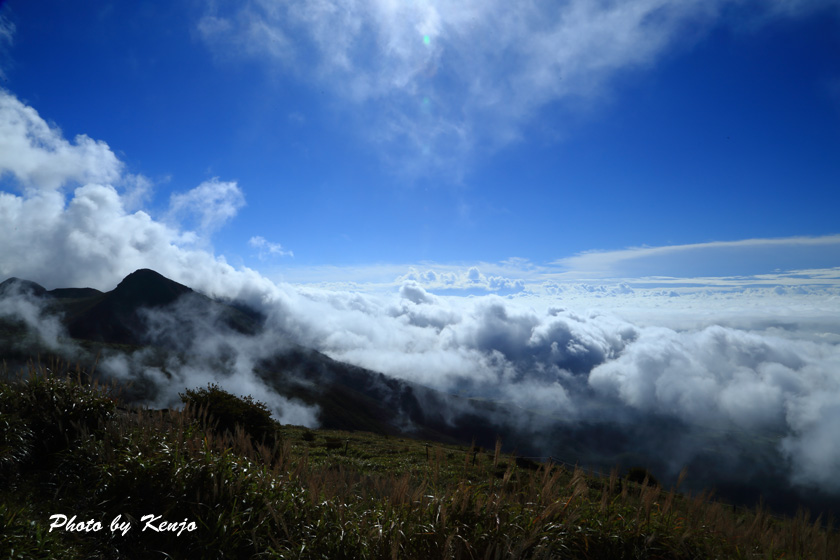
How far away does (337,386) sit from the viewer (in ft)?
593

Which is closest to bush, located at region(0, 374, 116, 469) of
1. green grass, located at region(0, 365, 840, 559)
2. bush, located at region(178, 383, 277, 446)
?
green grass, located at region(0, 365, 840, 559)

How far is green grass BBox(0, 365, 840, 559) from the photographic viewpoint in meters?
4.78

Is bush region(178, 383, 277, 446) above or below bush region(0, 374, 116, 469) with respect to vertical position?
below

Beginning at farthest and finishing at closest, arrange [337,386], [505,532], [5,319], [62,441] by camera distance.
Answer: [337,386]
[5,319]
[62,441]
[505,532]

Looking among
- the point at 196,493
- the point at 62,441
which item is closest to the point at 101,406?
the point at 62,441

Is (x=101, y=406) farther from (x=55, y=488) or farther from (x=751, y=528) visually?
(x=751, y=528)

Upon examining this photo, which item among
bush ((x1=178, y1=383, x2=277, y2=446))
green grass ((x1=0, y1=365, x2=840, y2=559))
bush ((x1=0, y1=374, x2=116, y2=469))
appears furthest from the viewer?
bush ((x1=178, y1=383, x2=277, y2=446))

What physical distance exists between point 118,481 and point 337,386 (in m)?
183

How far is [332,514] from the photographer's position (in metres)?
5.70

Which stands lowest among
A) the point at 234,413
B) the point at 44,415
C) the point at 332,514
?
the point at 234,413

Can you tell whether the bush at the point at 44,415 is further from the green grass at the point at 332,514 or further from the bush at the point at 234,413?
the bush at the point at 234,413

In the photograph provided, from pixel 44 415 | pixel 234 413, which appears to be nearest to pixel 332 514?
pixel 44 415

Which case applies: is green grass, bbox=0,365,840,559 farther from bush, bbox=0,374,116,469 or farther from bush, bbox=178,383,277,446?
bush, bbox=178,383,277,446

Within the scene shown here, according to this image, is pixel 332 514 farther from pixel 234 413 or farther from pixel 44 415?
pixel 234 413
